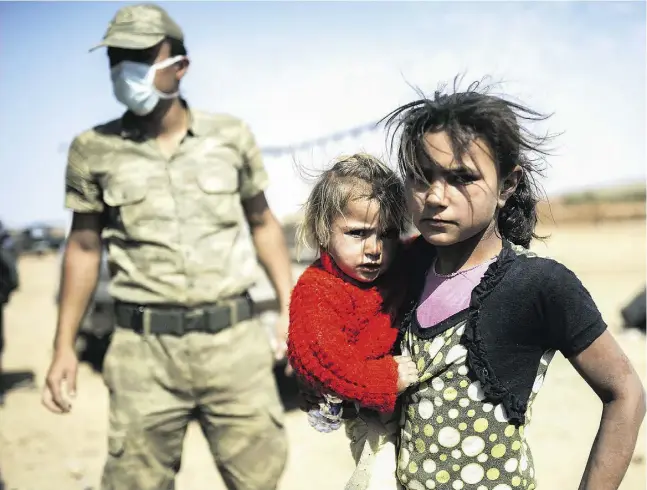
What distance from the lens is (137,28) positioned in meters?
3.29

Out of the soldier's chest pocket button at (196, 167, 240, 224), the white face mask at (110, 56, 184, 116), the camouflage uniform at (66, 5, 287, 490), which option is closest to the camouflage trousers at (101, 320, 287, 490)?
the camouflage uniform at (66, 5, 287, 490)

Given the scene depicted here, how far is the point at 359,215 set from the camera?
1955 mm

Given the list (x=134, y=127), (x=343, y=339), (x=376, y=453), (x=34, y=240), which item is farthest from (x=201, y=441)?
(x=34, y=240)

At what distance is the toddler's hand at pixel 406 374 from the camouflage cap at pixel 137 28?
2.13m

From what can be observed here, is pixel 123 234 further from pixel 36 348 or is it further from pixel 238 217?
pixel 36 348

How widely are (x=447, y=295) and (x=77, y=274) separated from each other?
210 cm

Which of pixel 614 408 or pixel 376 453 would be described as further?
pixel 376 453

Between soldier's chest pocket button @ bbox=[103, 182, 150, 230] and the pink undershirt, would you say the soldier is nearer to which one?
soldier's chest pocket button @ bbox=[103, 182, 150, 230]

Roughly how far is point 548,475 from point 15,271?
512cm

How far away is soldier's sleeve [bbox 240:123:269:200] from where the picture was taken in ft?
11.2

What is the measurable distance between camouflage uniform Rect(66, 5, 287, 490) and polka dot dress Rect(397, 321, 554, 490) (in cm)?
154

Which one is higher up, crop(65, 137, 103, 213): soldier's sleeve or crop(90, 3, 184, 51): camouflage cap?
crop(90, 3, 184, 51): camouflage cap

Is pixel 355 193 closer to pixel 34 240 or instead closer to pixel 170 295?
pixel 170 295

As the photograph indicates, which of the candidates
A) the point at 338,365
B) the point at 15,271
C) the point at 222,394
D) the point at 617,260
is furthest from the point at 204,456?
the point at 617,260
